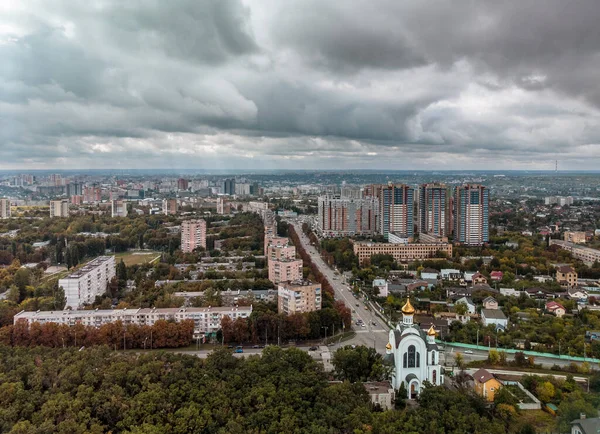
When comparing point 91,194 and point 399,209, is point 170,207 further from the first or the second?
point 399,209

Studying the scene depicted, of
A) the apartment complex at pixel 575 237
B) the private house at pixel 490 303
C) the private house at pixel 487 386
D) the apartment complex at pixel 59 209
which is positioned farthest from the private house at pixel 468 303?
the apartment complex at pixel 59 209

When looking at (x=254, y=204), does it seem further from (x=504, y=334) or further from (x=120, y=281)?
(x=504, y=334)

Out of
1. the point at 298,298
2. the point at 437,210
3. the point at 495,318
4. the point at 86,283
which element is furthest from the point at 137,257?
the point at 495,318

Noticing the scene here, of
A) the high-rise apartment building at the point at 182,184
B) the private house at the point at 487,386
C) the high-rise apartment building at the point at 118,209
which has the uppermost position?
the high-rise apartment building at the point at 182,184

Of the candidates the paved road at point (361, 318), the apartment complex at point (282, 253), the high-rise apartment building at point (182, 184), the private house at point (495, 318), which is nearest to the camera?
the paved road at point (361, 318)

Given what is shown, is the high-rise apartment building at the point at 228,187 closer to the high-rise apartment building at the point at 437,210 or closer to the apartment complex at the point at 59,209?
the apartment complex at the point at 59,209

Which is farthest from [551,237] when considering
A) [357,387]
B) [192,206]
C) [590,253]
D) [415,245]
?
[192,206]

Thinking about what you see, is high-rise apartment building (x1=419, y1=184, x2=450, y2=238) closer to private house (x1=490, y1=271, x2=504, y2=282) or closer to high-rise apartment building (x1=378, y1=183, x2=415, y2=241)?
high-rise apartment building (x1=378, y1=183, x2=415, y2=241)

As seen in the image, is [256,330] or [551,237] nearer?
[256,330]
